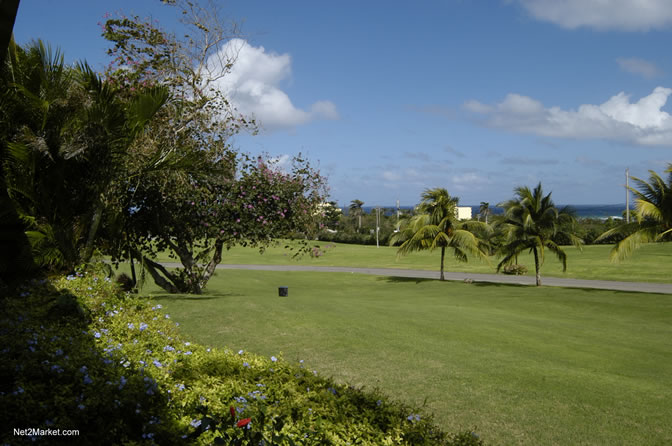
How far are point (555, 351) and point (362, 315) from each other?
4471mm

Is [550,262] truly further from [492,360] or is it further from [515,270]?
[492,360]

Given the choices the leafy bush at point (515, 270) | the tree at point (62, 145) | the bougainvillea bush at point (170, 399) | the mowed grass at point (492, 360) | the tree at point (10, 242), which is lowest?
the leafy bush at point (515, 270)

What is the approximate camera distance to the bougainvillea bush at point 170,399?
327cm

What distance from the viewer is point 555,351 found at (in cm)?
923

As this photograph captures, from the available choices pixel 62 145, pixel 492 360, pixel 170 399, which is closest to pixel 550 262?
pixel 492 360

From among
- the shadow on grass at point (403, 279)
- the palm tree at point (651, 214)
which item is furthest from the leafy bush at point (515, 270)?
the palm tree at point (651, 214)

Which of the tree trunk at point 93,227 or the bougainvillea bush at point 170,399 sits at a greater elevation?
the tree trunk at point 93,227

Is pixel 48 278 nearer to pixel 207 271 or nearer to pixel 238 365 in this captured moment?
pixel 238 365

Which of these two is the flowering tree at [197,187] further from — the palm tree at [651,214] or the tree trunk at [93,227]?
the palm tree at [651,214]

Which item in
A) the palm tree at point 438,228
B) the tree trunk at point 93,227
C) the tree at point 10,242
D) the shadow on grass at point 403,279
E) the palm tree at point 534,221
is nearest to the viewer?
the tree at point 10,242

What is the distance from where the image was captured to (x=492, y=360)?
306 inches

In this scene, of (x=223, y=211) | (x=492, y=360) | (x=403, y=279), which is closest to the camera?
(x=492, y=360)

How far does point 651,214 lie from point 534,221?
5.76 metres

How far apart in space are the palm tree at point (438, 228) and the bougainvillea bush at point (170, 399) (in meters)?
23.6
